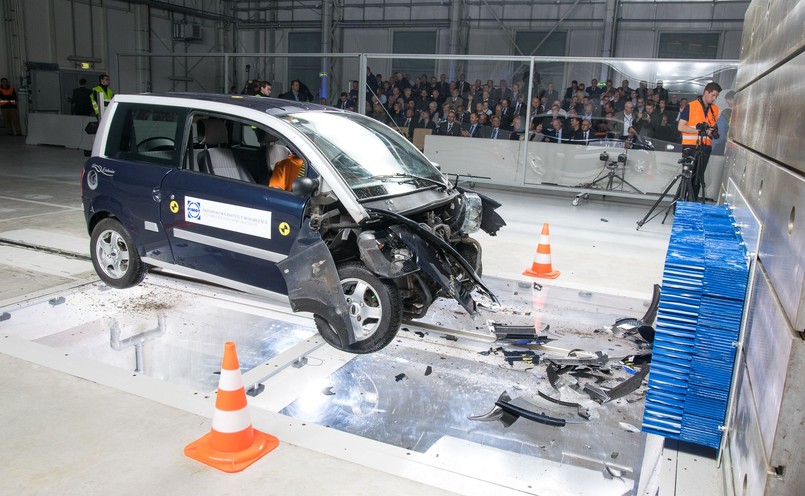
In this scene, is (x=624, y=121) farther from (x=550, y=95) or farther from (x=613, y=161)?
(x=550, y=95)

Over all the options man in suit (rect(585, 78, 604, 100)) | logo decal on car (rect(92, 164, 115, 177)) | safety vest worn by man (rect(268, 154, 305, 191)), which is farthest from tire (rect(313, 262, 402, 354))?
man in suit (rect(585, 78, 604, 100))

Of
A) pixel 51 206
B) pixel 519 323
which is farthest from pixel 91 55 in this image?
pixel 519 323

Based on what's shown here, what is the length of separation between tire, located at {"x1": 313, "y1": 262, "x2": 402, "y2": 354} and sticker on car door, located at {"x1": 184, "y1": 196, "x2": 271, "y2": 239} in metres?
0.69

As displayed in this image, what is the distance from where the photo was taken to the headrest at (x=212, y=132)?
5.40 meters

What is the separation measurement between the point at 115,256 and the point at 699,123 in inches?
342

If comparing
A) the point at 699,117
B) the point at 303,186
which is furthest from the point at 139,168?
the point at 699,117

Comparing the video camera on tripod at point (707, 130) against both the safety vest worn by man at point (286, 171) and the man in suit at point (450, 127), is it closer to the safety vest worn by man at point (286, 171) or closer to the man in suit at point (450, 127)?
the man in suit at point (450, 127)

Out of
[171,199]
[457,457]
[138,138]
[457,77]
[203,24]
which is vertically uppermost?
[203,24]

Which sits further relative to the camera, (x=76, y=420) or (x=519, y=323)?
(x=519, y=323)

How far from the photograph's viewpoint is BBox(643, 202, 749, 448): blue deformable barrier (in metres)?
3.05

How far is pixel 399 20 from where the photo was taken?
24625 millimetres

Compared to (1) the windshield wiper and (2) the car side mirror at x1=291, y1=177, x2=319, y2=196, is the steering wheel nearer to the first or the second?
(2) the car side mirror at x1=291, y1=177, x2=319, y2=196

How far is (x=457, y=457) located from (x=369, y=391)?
0.98m

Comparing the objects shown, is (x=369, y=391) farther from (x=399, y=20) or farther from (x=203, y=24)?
(x=203, y=24)
